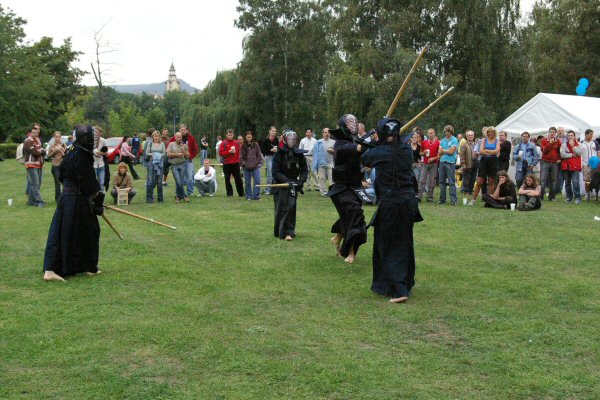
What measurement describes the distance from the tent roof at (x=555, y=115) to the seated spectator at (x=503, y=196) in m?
5.90

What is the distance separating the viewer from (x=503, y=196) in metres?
16.8

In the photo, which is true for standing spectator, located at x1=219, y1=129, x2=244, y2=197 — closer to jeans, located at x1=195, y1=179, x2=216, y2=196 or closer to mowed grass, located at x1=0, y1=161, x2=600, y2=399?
jeans, located at x1=195, y1=179, x2=216, y2=196

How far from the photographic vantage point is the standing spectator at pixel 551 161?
1864 centimetres

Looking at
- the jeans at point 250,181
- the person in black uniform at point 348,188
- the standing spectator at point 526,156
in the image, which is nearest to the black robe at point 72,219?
the person in black uniform at point 348,188

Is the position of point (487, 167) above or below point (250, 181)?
above

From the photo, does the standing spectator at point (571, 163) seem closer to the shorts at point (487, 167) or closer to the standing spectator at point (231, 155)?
the shorts at point (487, 167)

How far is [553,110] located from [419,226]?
10935 mm

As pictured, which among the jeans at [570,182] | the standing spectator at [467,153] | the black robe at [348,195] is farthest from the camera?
the standing spectator at [467,153]

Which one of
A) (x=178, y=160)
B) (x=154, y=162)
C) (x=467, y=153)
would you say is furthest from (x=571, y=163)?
(x=154, y=162)

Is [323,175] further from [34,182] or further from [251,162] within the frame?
[34,182]

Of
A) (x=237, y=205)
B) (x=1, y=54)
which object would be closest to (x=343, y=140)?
(x=237, y=205)

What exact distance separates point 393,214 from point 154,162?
441 inches

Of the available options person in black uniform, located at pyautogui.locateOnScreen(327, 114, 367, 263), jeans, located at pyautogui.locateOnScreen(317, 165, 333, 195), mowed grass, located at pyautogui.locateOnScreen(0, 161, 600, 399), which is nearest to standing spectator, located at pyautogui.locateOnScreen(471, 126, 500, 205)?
jeans, located at pyautogui.locateOnScreen(317, 165, 333, 195)

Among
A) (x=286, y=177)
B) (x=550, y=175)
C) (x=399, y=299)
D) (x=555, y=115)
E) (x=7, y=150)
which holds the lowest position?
(x=399, y=299)
